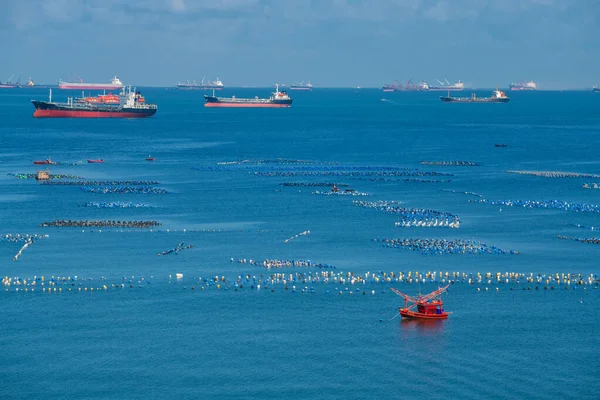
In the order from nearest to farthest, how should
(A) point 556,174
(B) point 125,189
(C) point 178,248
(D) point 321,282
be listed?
(D) point 321,282
(C) point 178,248
(B) point 125,189
(A) point 556,174

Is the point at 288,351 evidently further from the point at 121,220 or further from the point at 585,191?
the point at 585,191

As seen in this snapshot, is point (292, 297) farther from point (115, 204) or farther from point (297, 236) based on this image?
point (115, 204)

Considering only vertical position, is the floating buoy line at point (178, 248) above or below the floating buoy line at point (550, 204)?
below

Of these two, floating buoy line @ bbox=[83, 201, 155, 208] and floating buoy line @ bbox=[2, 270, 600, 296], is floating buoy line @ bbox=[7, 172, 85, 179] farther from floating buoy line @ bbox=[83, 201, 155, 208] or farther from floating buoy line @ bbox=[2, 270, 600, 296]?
floating buoy line @ bbox=[2, 270, 600, 296]

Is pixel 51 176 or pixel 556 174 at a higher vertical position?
pixel 556 174

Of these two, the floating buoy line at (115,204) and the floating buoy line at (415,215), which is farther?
the floating buoy line at (115,204)

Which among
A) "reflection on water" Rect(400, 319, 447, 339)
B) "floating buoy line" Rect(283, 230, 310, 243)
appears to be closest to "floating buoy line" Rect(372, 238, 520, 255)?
"floating buoy line" Rect(283, 230, 310, 243)

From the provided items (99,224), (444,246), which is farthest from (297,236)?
(99,224)

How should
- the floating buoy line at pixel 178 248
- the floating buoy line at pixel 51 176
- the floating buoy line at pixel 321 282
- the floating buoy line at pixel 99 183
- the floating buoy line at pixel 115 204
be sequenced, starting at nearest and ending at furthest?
the floating buoy line at pixel 321 282 < the floating buoy line at pixel 178 248 < the floating buoy line at pixel 115 204 < the floating buoy line at pixel 99 183 < the floating buoy line at pixel 51 176

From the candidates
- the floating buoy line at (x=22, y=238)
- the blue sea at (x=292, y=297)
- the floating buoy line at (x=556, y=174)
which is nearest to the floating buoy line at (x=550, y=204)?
the blue sea at (x=292, y=297)

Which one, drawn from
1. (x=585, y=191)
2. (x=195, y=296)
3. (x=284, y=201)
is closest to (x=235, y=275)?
(x=195, y=296)

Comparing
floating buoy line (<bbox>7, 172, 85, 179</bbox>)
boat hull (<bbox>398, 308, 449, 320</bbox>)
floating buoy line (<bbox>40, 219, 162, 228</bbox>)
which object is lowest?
boat hull (<bbox>398, 308, 449, 320</bbox>)

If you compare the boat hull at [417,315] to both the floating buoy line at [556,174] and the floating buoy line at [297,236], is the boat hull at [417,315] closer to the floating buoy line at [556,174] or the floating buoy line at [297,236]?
the floating buoy line at [297,236]
